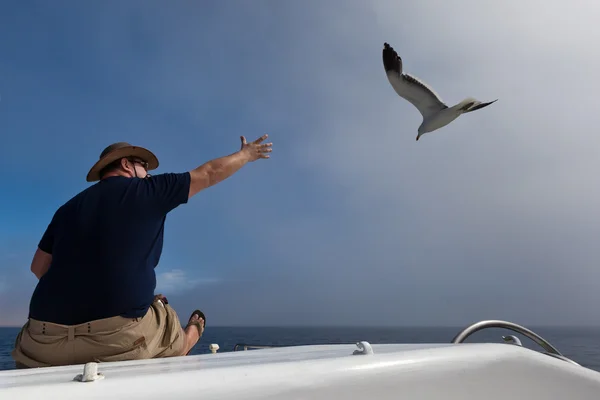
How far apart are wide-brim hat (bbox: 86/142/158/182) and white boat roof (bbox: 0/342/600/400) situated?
4.81 ft

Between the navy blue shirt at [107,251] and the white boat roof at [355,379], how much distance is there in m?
0.68

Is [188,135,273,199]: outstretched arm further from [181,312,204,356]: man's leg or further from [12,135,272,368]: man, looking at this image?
[181,312,204,356]: man's leg

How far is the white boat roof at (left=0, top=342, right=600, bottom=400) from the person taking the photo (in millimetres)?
1062

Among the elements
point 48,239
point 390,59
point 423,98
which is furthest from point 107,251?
point 423,98

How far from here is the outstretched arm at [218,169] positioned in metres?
2.50

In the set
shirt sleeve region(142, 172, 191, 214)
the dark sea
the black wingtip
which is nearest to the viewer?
shirt sleeve region(142, 172, 191, 214)

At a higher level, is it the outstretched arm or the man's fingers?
the man's fingers

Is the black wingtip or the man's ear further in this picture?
the black wingtip

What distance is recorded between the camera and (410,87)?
957cm

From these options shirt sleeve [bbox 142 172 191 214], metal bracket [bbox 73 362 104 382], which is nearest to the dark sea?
shirt sleeve [bbox 142 172 191 214]

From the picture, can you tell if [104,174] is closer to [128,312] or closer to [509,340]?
[128,312]

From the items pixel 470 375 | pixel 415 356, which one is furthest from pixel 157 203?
pixel 470 375

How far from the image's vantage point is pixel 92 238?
86.8 inches

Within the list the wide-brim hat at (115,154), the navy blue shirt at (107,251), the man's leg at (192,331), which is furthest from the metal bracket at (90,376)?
the wide-brim hat at (115,154)
